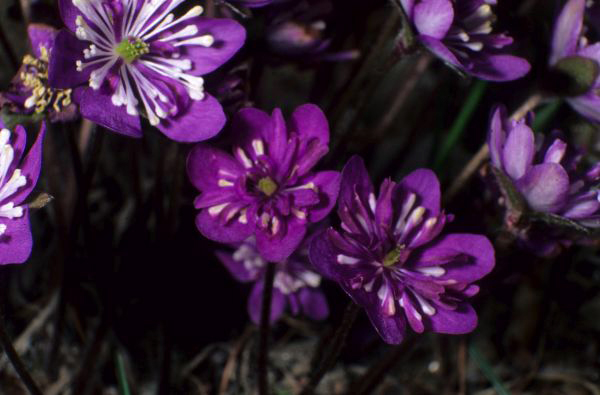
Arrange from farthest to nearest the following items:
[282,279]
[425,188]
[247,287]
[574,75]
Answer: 1. [247,287]
2. [282,279]
3. [574,75]
4. [425,188]

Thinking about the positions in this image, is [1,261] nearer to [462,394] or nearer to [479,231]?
[479,231]

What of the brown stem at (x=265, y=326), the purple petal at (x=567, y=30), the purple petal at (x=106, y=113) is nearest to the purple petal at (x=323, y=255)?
the brown stem at (x=265, y=326)

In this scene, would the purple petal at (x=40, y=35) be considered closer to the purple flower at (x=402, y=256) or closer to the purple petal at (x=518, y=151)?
the purple flower at (x=402, y=256)

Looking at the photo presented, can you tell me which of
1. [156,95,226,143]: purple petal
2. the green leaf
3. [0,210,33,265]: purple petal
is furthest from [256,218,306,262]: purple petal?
the green leaf

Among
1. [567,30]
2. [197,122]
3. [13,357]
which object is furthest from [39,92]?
[567,30]

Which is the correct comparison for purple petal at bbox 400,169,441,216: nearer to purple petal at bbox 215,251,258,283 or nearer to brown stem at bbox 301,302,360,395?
brown stem at bbox 301,302,360,395

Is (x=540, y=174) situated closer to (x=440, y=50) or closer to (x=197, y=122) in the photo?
(x=440, y=50)

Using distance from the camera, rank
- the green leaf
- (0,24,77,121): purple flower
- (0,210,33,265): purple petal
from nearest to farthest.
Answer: (0,210,33,265): purple petal
(0,24,77,121): purple flower
the green leaf
